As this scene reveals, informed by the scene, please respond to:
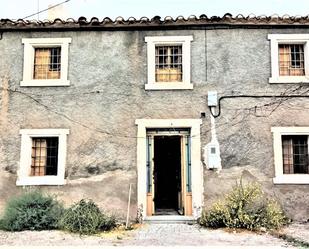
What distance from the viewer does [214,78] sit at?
1163cm

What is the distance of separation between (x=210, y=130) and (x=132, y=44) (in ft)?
11.3

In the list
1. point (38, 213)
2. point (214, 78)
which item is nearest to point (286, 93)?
point (214, 78)

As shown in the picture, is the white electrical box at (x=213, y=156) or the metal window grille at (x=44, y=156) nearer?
the white electrical box at (x=213, y=156)

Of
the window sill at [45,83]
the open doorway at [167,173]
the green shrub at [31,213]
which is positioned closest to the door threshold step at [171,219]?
the open doorway at [167,173]

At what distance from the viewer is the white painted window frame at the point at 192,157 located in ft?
36.7

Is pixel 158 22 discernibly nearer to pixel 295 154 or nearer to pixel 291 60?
pixel 291 60

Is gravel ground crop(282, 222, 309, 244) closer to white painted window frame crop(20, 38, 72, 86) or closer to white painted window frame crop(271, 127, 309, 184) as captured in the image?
white painted window frame crop(271, 127, 309, 184)

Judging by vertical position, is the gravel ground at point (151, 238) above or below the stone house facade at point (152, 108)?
below

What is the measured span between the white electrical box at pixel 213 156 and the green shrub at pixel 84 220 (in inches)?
124

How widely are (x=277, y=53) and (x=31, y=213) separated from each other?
8216 millimetres

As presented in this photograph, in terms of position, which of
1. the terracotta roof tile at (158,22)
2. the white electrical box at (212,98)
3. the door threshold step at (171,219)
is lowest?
the door threshold step at (171,219)

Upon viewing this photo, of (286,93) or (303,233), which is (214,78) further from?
(303,233)

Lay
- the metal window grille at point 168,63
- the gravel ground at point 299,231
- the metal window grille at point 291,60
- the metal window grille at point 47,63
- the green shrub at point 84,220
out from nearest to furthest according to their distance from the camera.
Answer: the gravel ground at point 299,231 → the green shrub at point 84,220 → the metal window grille at point 291,60 → the metal window grille at point 168,63 → the metal window grille at point 47,63

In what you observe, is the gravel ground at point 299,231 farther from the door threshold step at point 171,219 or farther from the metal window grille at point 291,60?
the metal window grille at point 291,60
